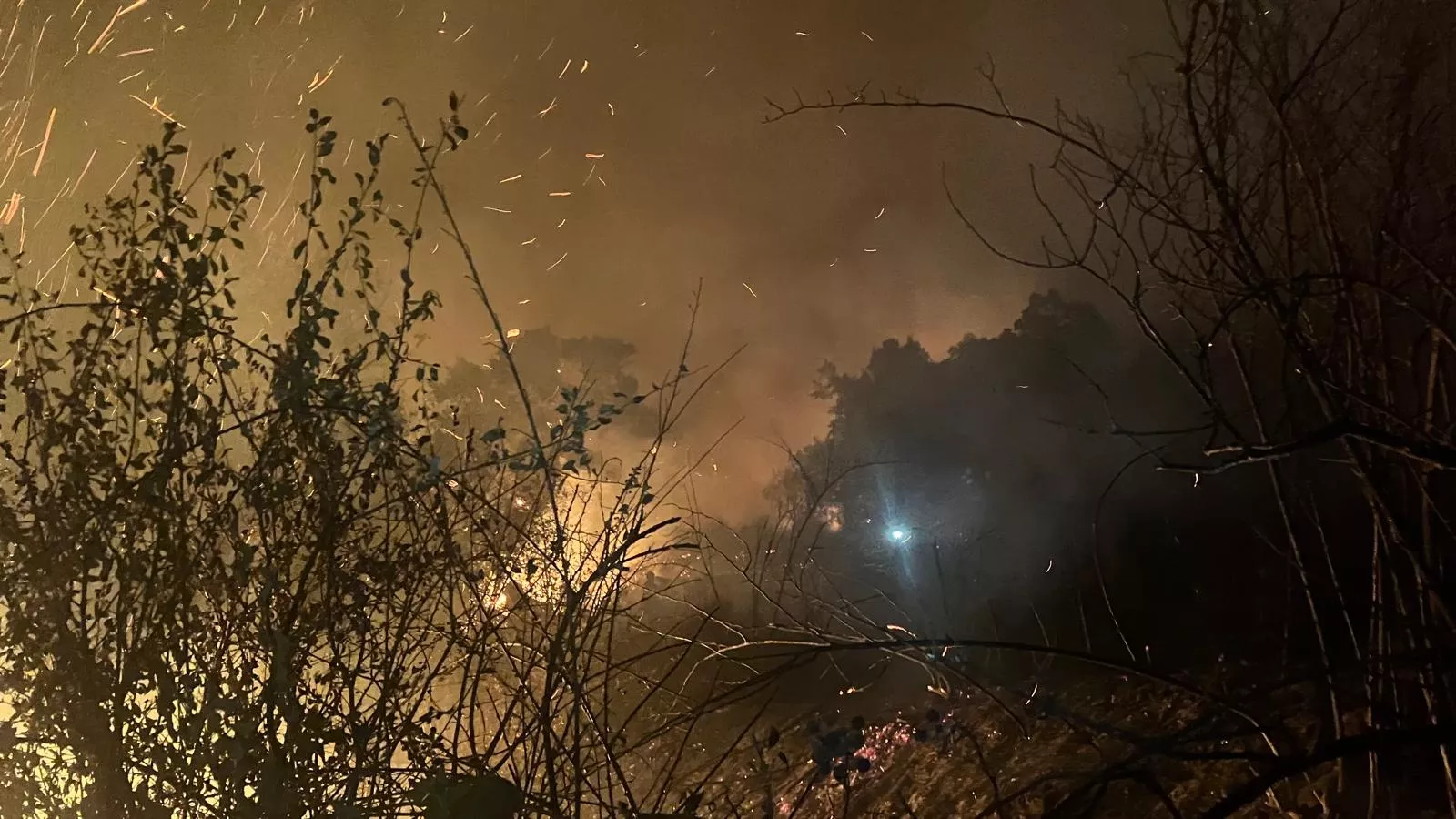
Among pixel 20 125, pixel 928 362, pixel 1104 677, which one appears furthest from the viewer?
pixel 928 362

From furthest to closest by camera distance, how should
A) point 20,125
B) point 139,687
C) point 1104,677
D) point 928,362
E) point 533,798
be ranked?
point 928,362 → point 1104,677 → point 20,125 → point 139,687 → point 533,798

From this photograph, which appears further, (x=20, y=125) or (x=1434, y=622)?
(x=20, y=125)

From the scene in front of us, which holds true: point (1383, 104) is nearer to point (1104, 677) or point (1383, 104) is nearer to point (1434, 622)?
point (1434, 622)

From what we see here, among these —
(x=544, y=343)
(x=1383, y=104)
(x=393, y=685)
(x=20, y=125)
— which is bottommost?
(x=393, y=685)

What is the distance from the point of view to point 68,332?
144 centimetres

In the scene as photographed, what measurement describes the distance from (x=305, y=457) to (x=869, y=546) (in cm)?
199

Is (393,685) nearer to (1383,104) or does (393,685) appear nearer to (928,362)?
(1383,104)

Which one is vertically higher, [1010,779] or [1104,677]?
[1104,677]

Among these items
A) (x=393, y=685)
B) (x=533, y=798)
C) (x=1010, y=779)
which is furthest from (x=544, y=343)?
(x=1010, y=779)

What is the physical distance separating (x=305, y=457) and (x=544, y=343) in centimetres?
140

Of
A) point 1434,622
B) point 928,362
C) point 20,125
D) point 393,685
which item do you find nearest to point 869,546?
point 928,362

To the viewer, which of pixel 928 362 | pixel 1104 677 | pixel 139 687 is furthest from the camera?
pixel 928 362

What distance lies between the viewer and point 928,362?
305 cm

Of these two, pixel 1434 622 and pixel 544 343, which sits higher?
pixel 544 343
